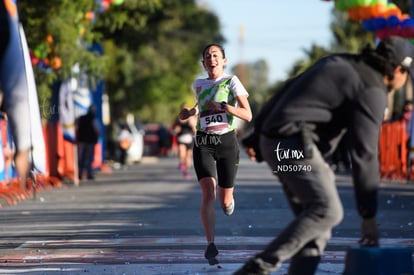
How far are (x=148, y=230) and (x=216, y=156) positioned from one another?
3.53 m

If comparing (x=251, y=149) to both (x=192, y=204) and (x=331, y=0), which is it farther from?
(x=331, y=0)

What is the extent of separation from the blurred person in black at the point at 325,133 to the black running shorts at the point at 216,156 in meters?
2.95

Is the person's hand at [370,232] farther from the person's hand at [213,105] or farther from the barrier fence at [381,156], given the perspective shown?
the barrier fence at [381,156]

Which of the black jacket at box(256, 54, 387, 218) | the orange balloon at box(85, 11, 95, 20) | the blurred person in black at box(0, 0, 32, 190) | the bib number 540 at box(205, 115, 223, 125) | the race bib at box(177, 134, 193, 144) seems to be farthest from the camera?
the race bib at box(177, 134, 193, 144)

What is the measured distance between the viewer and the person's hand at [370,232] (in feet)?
21.8

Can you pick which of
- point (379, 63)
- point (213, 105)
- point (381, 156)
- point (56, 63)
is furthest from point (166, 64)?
point (379, 63)

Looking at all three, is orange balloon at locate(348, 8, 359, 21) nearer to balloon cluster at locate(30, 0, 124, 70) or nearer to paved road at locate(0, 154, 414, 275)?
paved road at locate(0, 154, 414, 275)

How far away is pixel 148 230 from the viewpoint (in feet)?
43.5

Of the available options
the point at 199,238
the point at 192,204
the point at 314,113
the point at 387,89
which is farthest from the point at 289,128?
the point at 192,204

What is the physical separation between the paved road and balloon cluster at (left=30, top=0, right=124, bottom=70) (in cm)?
251

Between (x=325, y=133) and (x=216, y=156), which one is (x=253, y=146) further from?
(x=216, y=156)

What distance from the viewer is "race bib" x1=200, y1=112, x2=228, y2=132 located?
9835mm

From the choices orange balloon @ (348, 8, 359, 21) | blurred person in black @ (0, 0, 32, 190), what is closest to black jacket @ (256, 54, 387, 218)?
blurred person in black @ (0, 0, 32, 190)

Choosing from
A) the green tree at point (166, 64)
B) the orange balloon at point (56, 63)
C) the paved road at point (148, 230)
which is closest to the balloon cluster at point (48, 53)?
the orange balloon at point (56, 63)
